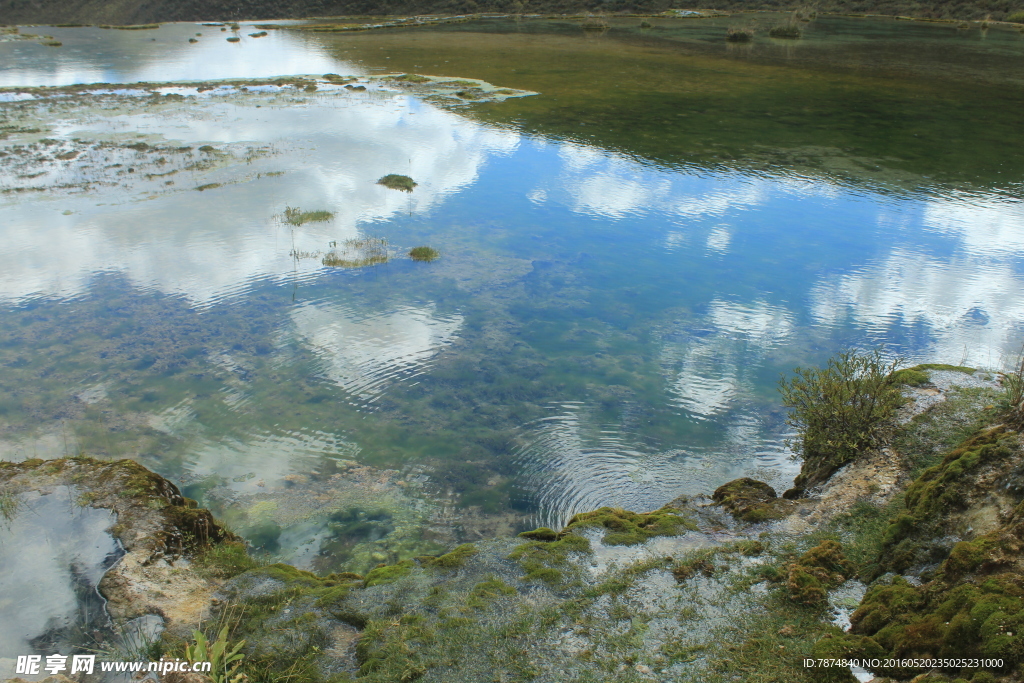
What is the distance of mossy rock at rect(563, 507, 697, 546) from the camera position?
753cm

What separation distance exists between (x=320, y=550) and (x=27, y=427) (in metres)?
5.80

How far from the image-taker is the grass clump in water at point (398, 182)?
22.6m

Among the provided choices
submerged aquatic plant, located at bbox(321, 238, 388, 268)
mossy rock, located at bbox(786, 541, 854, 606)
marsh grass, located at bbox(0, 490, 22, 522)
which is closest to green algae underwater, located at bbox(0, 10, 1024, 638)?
submerged aquatic plant, located at bbox(321, 238, 388, 268)

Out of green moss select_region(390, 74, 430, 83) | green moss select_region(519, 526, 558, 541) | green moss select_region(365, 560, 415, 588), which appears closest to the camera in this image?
green moss select_region(365, 560, 415, 588)

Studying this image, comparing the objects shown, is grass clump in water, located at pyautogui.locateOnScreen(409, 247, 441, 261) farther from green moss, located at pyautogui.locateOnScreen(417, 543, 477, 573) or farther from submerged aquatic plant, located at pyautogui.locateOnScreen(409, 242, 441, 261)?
green moss, located at pyautogui.locateOnScreen(417, 543, 477, 573)

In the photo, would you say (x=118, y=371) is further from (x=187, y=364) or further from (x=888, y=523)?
(x=888, y=523)

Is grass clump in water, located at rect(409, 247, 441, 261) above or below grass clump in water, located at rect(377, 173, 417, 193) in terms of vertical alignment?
below

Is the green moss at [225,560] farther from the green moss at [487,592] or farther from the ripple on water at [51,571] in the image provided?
the green moss at [487,592]

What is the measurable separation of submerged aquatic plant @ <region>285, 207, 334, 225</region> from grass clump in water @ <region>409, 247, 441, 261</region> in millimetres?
3876

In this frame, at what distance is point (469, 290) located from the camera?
51.6 ft

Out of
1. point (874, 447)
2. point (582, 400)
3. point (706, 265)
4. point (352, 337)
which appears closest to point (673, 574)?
point (874, 447)

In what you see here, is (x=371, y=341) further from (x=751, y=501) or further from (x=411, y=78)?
(x=411, y=78)

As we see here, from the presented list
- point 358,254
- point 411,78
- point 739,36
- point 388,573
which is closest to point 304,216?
point 358,254

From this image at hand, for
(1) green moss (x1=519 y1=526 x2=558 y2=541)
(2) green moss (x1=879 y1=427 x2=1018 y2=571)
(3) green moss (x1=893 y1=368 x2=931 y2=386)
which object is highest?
(2) green moss (x1=879 y1=427 x2=1018 y2=571)
